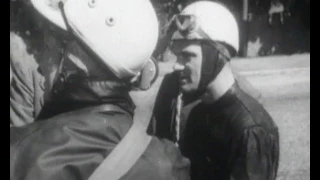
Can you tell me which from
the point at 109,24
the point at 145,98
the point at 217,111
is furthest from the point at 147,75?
the point at 145,98

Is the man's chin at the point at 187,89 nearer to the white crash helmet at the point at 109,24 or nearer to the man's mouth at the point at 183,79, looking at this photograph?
the man's mouth at the point at 183,79

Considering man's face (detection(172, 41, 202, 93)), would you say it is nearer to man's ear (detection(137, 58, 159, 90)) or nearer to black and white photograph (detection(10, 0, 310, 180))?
black and white photograph (detection(10, 0, 310, 180))

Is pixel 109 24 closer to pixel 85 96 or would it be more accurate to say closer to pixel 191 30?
pixel 85 96

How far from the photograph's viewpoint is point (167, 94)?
14.3 ft

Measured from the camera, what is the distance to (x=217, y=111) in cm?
350

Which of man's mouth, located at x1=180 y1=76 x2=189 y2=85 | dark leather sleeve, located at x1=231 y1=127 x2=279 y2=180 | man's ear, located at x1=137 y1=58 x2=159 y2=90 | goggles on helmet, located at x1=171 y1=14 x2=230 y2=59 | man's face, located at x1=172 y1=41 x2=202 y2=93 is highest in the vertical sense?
man's ear, located at x1=137 y1=58 x2=159 y2=90

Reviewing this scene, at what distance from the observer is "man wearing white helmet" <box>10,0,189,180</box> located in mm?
1685

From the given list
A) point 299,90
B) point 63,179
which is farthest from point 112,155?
point 299,90

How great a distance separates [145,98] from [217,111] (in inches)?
42.9

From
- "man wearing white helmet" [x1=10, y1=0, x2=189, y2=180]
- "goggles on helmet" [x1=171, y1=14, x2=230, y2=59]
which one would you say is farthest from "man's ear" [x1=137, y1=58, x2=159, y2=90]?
"goggles on helmet" [x1=171, y1=14, x2=230, y2=59]

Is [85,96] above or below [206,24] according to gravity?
above

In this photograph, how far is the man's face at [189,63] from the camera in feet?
12.2

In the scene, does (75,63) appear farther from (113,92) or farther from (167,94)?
(167,94)
